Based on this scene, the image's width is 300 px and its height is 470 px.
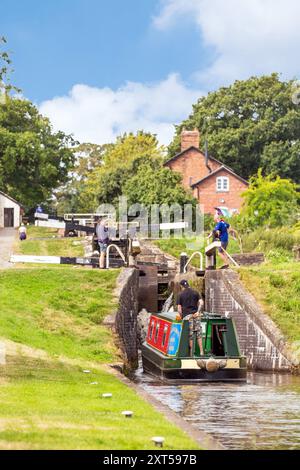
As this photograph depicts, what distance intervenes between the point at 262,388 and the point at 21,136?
6359 cm

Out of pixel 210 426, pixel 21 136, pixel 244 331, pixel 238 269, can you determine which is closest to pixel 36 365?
pixel 210 426

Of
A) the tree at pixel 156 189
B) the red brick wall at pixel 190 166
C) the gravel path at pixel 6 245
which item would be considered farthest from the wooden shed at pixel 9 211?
the red brick wall at pixel 190 166

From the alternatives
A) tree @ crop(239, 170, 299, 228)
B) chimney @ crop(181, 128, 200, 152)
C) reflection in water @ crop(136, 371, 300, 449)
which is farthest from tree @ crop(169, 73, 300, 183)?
reflection in water @ crop(136, 371, 300, 449)

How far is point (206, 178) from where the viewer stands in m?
87.1

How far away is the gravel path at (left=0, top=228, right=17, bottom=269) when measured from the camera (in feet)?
146

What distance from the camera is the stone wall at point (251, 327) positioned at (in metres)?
30.8

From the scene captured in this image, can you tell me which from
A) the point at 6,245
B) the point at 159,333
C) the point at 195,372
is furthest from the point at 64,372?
the point at 6,245

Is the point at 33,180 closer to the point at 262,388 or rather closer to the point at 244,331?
the point at 244,331

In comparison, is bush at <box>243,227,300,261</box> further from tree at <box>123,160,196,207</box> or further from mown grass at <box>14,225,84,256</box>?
→ tree at <box>123,160,196,207</box>

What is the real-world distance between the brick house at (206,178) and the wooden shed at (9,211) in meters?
13.2

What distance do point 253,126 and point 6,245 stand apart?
133 ft

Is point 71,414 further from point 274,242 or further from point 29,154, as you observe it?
point 29,154

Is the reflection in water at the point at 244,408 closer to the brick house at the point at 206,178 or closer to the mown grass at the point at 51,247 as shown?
the mown grass at the point at 51,247

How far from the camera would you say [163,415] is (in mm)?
17031
